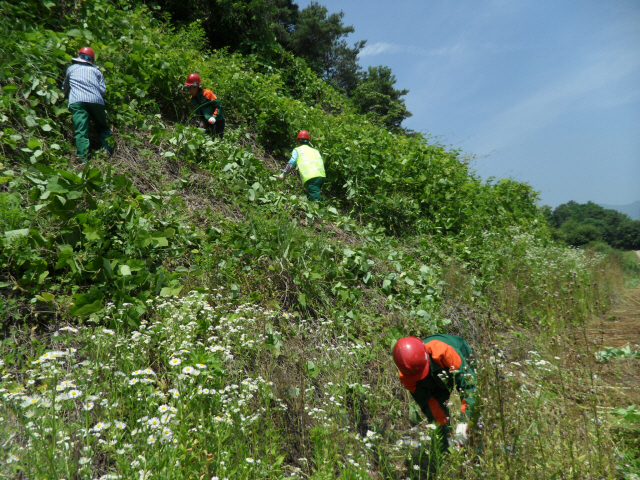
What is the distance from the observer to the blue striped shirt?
4477mm

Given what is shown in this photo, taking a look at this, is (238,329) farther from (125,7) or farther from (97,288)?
(125,7)

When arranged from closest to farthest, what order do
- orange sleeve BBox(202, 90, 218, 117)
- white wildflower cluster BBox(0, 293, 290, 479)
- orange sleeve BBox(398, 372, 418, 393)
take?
1. white wildflower cluster BBox(0, 293, 290, 479)
2. orange sleeve BBox(398, 372, 418, 393)
3. orange sleeve BBox(202, 90, 218, 117)

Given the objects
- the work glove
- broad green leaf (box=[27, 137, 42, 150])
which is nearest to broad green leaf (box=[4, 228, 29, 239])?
broad green leaf (box=[27, 137, 42, 150])

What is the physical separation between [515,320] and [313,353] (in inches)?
133

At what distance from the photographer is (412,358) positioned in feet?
8.14

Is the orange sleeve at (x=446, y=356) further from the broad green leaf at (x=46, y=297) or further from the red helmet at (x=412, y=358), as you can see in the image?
the broad green leaf at (x=46, y=297)

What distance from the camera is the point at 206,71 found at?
6762 millimetres

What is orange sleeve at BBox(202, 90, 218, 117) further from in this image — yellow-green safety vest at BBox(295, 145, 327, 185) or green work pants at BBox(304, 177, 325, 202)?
green work pants at BBox(304, 177, 325, 202)

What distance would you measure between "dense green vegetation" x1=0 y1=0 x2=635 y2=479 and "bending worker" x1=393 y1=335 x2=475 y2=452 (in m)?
0.23

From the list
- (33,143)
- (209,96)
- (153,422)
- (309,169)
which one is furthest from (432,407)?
(209,96)

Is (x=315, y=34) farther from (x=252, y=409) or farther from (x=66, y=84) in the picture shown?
(x=252, y=409)

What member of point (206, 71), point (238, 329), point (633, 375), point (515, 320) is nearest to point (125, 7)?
point (206, 71)

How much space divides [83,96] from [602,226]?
7433 centimetres

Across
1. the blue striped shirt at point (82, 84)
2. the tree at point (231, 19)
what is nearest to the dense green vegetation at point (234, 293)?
the blue striped shirt at point (82, 84)
